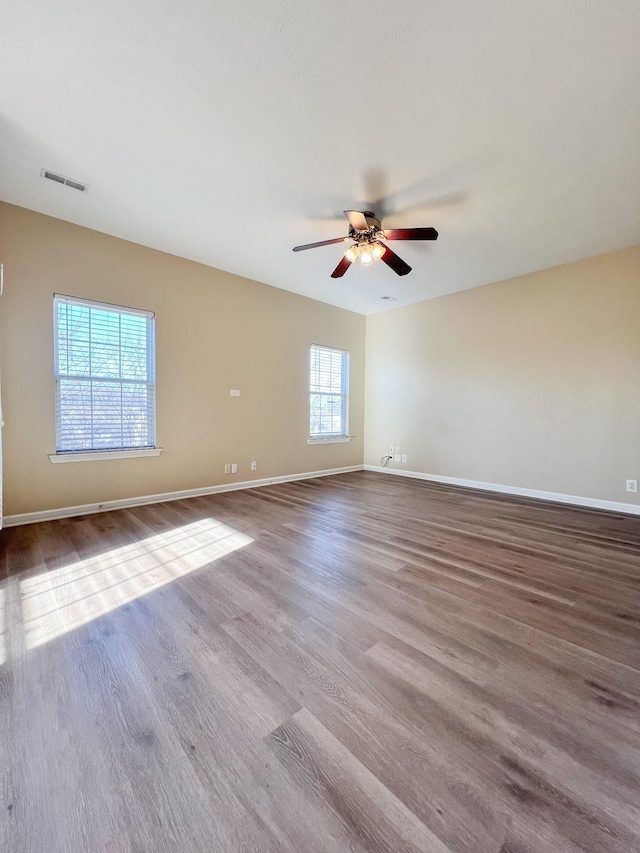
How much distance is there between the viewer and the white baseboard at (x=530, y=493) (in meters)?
3.88

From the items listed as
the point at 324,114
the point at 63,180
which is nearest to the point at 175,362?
the point at 63,180

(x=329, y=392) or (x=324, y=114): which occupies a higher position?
(x=324, y=114)

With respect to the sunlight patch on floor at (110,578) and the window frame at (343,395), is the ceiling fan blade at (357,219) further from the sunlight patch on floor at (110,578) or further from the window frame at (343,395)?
the window frame at (343,395)

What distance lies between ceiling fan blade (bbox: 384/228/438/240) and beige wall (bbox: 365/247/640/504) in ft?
8.21

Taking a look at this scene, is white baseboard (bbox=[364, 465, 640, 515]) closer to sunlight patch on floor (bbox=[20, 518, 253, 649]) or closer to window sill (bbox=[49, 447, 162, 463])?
sunlight patch on floor (bbox=[20, 518, 253, 649])

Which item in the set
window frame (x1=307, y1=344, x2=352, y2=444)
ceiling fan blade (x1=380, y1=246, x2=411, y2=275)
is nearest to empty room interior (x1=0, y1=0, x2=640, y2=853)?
ceiling fan blade (x1=380, y1=246, x2=411, y2=275)

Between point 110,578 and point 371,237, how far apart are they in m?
3.27

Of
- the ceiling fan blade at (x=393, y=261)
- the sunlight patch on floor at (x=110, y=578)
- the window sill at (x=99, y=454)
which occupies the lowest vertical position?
the sunlight patch on floor at (x=110, y=578)

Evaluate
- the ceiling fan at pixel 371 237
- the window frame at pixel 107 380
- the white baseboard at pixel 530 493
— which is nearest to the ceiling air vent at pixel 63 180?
the window frame at pixel 107 380

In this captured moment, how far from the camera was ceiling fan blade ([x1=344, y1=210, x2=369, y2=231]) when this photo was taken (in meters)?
2.68

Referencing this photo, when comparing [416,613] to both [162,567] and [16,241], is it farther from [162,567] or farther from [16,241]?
[16,241]

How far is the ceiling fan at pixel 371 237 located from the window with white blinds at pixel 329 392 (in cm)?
250

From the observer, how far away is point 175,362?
414 cm

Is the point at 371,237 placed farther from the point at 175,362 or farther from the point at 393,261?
the point at 175,362
